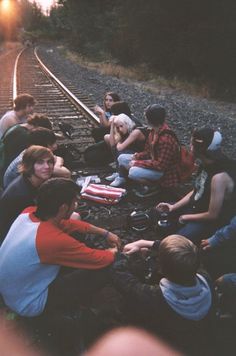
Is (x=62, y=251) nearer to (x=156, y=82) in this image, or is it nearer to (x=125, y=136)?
(x=125, y=136)

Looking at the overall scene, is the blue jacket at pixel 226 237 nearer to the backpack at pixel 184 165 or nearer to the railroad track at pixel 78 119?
the railroad track at pixel 78 119

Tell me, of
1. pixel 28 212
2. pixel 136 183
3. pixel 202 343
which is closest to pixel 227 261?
pixel 202 343

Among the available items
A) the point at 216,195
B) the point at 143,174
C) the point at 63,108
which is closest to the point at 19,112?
the point at 143,174

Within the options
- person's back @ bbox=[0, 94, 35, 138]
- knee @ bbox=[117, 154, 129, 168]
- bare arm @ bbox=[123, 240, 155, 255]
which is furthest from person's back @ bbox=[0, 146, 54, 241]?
person's back @ bbox=[0, 94, 35, 138]

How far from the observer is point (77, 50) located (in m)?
35.0

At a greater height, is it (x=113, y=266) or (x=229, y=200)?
(x=229, y=200)

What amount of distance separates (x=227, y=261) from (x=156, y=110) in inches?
77.3

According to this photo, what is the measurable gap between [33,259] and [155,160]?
250 cm

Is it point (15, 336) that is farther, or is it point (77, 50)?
point (77, 50)

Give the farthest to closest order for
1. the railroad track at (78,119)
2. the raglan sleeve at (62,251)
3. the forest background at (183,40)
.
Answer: the forest background at (183,40)
the railroad track at (78,119)
the raglan sleeve at (62,251)

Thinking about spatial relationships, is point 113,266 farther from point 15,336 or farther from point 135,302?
point 15,336

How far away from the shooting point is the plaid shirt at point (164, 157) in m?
4.79

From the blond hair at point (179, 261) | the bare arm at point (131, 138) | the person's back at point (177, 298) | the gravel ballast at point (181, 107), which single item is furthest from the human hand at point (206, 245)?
the gravel ballast at point (181, 107)

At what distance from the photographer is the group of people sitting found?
2656 mm
